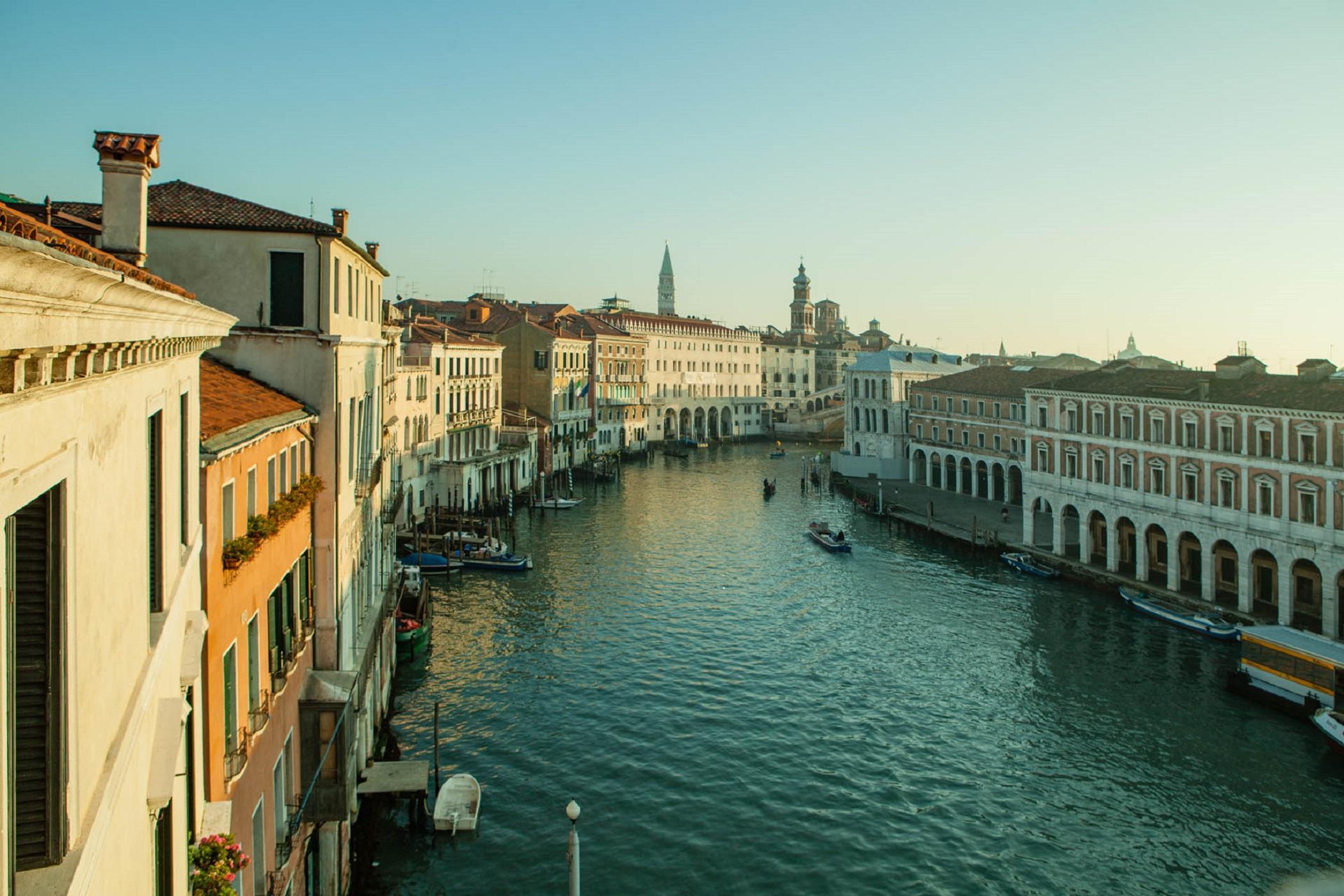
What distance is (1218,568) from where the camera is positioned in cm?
2898

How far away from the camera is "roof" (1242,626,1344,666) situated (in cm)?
2052

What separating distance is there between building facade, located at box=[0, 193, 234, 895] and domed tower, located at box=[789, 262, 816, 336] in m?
118

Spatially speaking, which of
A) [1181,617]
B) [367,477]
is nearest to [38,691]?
[367,477]

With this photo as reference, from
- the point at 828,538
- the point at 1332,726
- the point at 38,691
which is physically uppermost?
the point at 38,691

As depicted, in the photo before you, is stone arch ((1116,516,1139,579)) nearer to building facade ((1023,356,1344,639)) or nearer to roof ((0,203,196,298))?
building facade ((1023,356,1344,639))

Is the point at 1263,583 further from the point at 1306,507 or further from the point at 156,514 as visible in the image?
the point at 156,514

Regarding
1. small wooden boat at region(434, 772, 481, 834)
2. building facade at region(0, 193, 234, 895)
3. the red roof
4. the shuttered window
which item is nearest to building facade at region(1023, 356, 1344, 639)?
small wooden boat at region(434, 772, 481, 834)

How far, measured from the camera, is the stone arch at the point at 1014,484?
159 feet

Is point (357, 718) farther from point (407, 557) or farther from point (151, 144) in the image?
point (407, 557)

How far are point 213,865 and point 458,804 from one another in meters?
9.95

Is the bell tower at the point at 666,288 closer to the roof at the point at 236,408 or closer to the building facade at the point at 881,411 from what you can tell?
the building facade at the point at 881,411

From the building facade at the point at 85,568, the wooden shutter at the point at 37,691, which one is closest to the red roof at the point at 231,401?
the building facade at the point at 85,568

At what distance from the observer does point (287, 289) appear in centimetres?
1343

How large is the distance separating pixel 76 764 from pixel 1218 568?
30.4 metres
